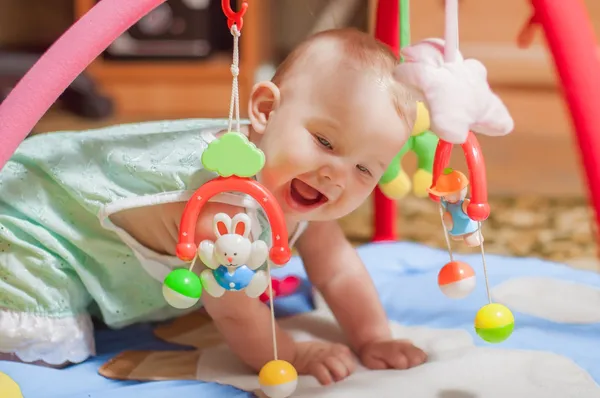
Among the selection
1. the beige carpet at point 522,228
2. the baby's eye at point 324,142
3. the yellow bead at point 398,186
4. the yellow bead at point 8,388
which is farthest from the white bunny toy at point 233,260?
the beige carpet at point 522,228

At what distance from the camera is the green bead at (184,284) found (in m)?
0.57

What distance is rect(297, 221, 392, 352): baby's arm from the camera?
79 cm

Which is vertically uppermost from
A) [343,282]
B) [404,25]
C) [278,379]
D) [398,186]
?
[404,25]

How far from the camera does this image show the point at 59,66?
0.59m

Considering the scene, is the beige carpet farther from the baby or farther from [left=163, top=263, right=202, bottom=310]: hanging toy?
[left=163, top=263, right=202, bottom=310]: hanging toy

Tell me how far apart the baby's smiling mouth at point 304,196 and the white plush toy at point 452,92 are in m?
0.15

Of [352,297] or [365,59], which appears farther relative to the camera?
[352,297]

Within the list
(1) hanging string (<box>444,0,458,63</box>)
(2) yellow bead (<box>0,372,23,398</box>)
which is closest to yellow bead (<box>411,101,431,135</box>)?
(1) hanging string (<box>444,0,458,63</box>)

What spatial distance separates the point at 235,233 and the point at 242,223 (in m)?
0.01

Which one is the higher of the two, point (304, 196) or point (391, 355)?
point (304, 196)

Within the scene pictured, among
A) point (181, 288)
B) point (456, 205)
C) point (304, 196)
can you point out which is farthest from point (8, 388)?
point (456, 205)

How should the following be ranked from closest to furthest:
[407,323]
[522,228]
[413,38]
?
1. [407,323]
2. [522,228]
3. [413,38]

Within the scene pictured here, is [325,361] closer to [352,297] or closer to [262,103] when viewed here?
[352,297]

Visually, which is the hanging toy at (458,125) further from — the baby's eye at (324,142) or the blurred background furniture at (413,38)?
the blurred background furniture at (413,38)
